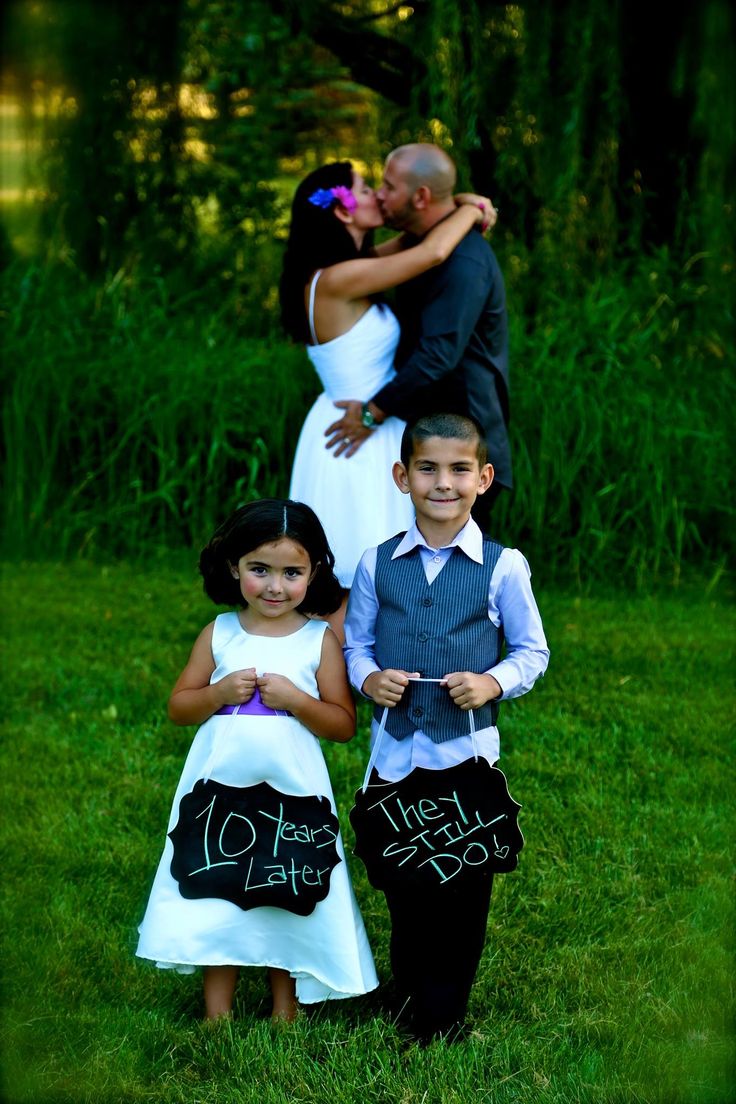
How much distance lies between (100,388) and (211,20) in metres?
2.69

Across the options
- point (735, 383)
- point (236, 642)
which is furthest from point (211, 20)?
point (236, 642)

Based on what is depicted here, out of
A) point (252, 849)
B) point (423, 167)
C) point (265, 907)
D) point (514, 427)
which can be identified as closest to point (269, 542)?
point (252, 849)

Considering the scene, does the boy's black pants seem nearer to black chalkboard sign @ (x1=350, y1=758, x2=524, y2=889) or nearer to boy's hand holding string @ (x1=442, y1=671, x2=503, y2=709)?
black chalkboard sign @ (x1=350, y1=758, x2=524, y2=889)

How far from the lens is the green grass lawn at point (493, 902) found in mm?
2633

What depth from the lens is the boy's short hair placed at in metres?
2.60

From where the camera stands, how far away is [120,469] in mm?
6438

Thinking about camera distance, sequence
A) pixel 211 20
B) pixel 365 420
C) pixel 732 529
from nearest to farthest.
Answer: pixel 365 420 → pixel 732 529 → pixel 211 20

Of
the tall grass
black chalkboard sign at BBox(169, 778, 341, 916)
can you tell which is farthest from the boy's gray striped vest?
the tall grass

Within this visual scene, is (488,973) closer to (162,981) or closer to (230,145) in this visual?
(162,981)

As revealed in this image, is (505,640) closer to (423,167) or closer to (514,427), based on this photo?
A: (423,167)

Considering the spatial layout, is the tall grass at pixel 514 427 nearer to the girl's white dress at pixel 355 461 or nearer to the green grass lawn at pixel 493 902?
the green grass lawn at pixel 493 902

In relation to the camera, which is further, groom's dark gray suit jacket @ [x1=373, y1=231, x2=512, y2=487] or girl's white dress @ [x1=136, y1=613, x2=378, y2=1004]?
groom's dark gray suit jacket @ [x1=373, y1=231, x2=512, y2=487]

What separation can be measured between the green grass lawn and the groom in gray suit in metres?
1.15

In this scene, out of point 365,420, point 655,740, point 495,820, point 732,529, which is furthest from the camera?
point 732,529
